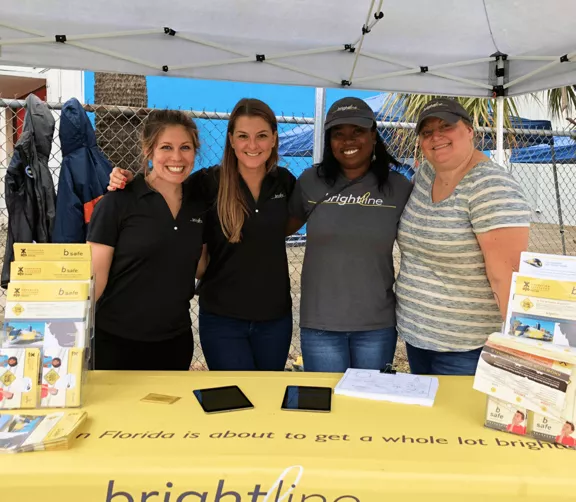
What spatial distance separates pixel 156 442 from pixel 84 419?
23 cm

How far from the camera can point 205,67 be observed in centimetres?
269

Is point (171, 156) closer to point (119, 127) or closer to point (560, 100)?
point (119, 127)

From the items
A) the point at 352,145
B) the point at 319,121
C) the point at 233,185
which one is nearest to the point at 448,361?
the point at 352,145

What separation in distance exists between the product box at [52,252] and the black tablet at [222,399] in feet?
1.79

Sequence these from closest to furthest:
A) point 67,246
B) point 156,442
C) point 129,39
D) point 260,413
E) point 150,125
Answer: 1. point 156,442
2. point 260,413
3. point 67,246
4. point 150,125
5. point 129,39

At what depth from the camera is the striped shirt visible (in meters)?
1.76

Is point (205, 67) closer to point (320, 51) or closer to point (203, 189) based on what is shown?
point (320, 51)

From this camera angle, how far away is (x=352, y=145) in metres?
2.10

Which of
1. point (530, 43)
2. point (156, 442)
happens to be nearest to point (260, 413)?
point (156, 442)

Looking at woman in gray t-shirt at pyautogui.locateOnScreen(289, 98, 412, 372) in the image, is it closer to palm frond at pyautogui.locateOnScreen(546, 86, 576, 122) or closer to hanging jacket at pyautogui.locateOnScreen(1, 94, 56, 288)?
hanging jacket at pyautogui.locateOnScreen(1, 94, 56, 288)

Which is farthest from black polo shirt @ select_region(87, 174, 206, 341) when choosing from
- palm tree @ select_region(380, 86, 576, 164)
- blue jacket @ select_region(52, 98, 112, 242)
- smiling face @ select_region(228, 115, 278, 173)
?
palm tree @ select_region(380, 86, 576, 164)

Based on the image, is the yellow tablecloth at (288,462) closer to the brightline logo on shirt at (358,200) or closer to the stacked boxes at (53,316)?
the stacked boxes at (53,316)

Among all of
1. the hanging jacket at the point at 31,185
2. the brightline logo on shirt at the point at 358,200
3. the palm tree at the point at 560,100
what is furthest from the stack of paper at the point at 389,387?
the palm tree at the point at 560,100

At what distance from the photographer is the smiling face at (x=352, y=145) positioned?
210 centimetres
